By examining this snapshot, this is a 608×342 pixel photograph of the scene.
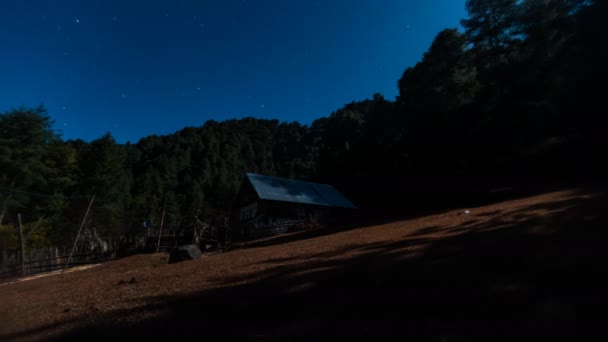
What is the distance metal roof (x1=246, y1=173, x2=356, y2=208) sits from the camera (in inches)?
979

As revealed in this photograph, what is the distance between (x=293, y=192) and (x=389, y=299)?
76.6ft

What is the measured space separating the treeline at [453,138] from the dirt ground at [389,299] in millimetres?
13776

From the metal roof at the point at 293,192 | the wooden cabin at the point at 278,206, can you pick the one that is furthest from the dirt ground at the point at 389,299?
the metal roof at the point at 293,192

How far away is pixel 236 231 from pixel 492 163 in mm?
20198

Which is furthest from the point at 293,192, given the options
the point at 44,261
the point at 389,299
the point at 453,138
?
the point at 389,299

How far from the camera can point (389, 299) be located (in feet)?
11.9

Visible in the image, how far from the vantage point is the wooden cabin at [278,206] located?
2259 centimetres

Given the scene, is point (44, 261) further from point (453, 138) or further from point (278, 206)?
point (453, 138)

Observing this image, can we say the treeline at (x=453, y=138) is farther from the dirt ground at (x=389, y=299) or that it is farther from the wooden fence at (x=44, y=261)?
the dirt ground at (x=389, y=299)

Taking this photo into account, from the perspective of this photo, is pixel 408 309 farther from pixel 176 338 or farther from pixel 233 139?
pixel 233 139

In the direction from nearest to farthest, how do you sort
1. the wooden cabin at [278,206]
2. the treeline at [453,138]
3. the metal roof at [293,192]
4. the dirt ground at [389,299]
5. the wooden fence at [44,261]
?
1. the dirt ground at [389,299]
2. the wooden fence at [44,261]
3. the treeline at [453,138]
4. the wooden cabin at [278,206]
5. the metal roof at [293,192]

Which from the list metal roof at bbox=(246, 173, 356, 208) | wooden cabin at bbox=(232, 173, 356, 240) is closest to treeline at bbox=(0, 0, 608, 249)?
wooden cabin at bbox=(232, 173, 356, 240)

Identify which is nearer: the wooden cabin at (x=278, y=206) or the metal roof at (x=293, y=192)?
the wooden cabin at (x=278, y=206)

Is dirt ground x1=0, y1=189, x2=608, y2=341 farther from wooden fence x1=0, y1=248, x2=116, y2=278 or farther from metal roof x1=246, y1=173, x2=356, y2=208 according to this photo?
metal roof x1=246, y1=173, x2=356, y2=208
